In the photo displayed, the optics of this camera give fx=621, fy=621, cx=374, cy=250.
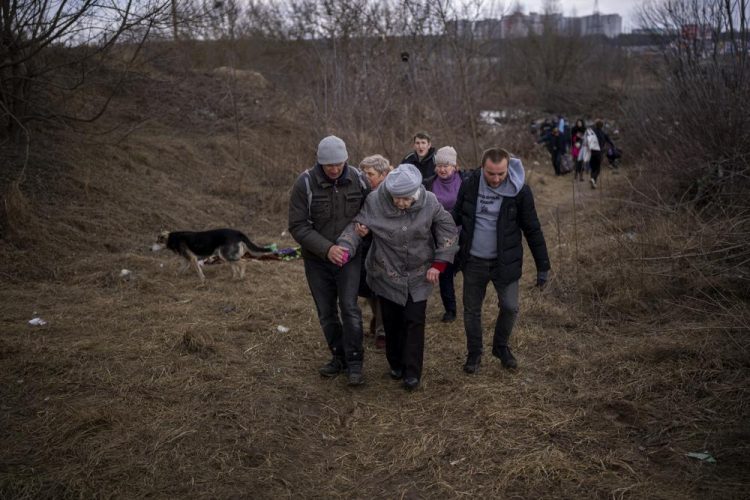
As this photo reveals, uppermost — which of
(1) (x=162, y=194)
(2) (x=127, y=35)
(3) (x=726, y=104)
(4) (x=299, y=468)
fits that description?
(2) (x=127, y=35)

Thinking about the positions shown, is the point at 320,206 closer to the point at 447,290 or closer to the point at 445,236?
the point at 445,236

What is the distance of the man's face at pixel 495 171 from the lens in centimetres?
450

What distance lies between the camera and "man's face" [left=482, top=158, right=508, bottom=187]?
450 cm

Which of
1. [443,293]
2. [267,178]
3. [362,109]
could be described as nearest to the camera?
[443,293]

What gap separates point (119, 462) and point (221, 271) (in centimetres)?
506

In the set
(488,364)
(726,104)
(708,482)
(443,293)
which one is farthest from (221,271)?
(726,104)

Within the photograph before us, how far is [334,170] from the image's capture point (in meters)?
4.48

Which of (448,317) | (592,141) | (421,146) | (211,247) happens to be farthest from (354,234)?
(592,141)

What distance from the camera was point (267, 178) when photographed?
14.1 m

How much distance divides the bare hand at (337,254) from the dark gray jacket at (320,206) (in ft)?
0.30

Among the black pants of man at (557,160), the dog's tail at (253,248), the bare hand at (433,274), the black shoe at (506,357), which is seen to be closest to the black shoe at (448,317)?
the black shoe at (506,357)

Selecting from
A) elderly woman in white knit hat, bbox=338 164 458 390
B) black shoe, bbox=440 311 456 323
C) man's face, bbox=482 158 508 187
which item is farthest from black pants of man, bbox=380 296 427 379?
black shoe, bbox=440 311 456 323

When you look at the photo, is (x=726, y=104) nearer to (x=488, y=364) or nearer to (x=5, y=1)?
(x=488, y=364)

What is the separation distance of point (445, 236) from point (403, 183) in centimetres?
55
